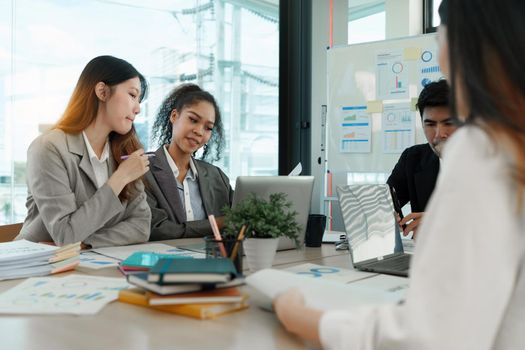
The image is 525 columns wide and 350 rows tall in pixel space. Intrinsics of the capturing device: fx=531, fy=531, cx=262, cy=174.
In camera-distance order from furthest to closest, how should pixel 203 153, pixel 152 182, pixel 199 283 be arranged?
pixel 203 153
pixel 152 182
pixel 199 283

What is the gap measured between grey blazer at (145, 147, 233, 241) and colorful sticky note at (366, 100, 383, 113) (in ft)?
4.56

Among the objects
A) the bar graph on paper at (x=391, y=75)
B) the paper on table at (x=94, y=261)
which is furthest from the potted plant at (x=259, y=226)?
the bar graph on paper at (x=391, y=75)

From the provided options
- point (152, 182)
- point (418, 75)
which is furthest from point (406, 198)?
point (152, 182)

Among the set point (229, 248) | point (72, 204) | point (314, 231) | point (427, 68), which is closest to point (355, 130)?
point (427, 68)

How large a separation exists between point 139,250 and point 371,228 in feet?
2.42

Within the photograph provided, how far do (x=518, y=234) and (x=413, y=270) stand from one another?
13 centimetres

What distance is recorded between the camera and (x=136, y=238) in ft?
6.26

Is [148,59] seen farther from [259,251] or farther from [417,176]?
[259,251]

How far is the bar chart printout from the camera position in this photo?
3.75 metres

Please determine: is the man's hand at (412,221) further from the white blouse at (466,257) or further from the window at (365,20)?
the window at (365,20)

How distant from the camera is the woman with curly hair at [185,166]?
98.9 inches

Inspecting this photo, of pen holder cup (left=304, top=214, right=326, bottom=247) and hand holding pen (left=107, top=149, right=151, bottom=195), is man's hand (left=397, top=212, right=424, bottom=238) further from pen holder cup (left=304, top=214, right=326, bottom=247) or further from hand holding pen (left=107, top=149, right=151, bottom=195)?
hand holding pen (left=107, top=149, right=151, bottom=195)

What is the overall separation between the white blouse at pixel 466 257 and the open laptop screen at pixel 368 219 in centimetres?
85

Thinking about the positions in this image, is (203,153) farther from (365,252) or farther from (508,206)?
(508,206)
